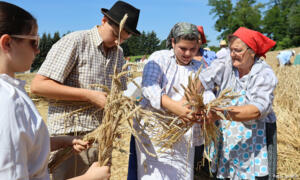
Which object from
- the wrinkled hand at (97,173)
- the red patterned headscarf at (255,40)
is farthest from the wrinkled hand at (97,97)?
the red patterned headscarf at (255,40)

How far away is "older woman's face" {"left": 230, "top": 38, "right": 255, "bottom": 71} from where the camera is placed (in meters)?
1.95

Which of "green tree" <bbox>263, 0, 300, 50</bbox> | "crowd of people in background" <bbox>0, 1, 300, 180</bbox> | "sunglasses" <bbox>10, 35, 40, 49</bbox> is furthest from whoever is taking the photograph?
"green tree" <bbox>263, 0, 300, 50</bbox>

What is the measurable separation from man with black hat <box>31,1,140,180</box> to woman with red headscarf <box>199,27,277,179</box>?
0.75m

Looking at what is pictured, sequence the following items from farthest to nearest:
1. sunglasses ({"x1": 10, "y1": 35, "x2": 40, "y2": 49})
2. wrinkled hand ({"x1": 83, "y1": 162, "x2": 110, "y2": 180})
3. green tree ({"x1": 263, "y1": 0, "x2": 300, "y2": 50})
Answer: green tree ({"x1": 263, "y1": 0, "x2": 300, "y2": 50})
wrinkled hand ({"x1": 83, "y1": 162, "x2": 110, "y2": 180})
sunglasses ({"x1": 10, "y1": 35, "x2": 40, "y2": 49})

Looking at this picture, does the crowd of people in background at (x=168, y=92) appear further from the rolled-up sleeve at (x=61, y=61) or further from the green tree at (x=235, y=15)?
the green tree at (x=235, y=15)

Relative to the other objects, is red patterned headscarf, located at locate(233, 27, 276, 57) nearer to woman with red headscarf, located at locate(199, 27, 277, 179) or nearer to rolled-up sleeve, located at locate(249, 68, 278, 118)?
woman with red headscarf, located at locate(199, 27, 277, 179)

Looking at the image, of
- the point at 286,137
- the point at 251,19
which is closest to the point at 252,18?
the point at 251,19

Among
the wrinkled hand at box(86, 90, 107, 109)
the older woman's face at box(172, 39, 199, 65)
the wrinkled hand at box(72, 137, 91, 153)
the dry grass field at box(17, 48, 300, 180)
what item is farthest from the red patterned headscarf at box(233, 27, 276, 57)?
the wrinkled hand at box(72, 137, 91, 153)

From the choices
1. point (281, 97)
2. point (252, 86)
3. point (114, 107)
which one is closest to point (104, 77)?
point (114, 107)

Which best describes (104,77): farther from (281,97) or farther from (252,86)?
(281,97)

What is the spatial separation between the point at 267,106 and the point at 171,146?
74 centimetres

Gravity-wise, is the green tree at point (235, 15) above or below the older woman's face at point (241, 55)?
above

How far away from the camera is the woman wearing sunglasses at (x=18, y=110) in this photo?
0.75 metres

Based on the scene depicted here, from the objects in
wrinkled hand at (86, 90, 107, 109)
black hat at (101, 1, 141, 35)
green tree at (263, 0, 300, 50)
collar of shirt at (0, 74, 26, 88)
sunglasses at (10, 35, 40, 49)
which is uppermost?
green tree at (263, 0, 300, 50)
